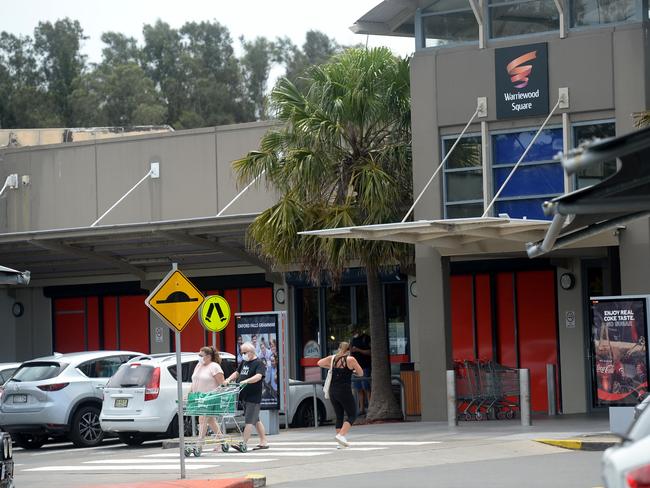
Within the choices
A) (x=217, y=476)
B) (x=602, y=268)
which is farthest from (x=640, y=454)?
(x=602, y=268)

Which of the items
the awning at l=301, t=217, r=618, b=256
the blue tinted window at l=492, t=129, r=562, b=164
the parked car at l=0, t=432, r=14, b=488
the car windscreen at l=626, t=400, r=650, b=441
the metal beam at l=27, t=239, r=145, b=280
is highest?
the blue tinted window at l=492, t=129, r=562, b=164

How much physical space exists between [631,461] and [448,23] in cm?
1885

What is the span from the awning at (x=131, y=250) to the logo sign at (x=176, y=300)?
414 inches

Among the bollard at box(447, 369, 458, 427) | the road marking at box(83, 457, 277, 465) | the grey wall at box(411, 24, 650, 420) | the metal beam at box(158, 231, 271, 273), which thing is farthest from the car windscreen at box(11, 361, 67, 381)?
the bollard at box(447, 369, 458, 427)

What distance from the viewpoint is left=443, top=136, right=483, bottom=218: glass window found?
2452 centimetres

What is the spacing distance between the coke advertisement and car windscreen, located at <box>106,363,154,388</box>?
776 centimetres

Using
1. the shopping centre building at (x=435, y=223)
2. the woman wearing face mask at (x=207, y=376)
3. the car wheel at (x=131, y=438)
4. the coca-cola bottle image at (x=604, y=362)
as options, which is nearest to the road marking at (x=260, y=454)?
the woman wearing face mask at (x=207, y=376)

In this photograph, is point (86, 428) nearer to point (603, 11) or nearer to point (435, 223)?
point (435, 223)

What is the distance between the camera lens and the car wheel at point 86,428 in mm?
23828

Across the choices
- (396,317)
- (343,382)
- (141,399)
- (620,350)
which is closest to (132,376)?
(141,399)

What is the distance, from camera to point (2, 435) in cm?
1312

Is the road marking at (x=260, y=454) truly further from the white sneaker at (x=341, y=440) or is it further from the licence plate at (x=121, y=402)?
the licence plate at (x=121, y=402)

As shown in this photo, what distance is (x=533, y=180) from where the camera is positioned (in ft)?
78.5

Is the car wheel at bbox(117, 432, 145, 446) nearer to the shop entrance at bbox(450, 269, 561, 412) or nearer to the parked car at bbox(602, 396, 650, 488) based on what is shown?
the shop entrance at bbox(450, 269, 561, 412)
